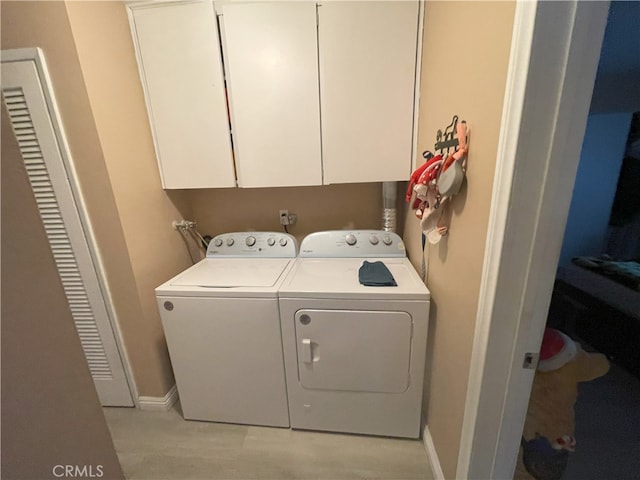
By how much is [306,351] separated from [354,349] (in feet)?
0.82

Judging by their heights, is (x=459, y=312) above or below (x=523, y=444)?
above

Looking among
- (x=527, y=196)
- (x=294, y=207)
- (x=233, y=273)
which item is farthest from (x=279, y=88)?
(x=527, y=196)

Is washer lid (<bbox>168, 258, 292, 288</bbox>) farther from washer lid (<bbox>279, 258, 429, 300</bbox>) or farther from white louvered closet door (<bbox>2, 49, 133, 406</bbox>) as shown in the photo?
white louvered closet door (<bbox>2, 49, 133, 406</bbox>)

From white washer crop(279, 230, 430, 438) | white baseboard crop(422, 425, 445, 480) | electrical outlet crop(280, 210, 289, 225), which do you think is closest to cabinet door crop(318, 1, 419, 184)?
electrical outlet crop(280, 210, 289, 225)

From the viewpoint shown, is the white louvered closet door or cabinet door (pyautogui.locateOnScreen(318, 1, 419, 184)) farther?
cabinet door (pyautogui.locateOnScreen(318, 1, 419, 184))

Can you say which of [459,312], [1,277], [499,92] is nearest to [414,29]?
[499,92]

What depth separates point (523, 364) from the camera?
818 mm

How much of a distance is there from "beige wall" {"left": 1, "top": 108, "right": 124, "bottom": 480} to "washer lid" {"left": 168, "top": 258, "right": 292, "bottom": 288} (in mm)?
784

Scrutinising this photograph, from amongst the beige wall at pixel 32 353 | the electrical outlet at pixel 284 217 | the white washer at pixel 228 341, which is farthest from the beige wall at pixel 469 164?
the beige wall at pixel 32 353

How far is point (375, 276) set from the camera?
1.39 metres

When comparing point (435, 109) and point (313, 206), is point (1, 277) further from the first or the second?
point (313, 206)

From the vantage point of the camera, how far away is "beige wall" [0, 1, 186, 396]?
3.84ft

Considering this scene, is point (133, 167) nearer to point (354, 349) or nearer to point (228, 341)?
point (228, 341)

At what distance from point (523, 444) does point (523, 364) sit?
2.18 ft
